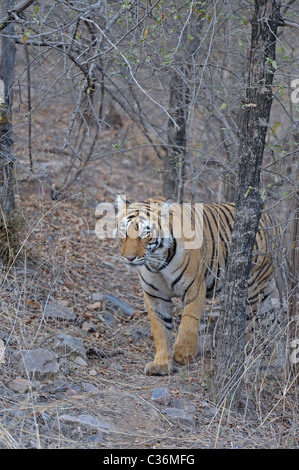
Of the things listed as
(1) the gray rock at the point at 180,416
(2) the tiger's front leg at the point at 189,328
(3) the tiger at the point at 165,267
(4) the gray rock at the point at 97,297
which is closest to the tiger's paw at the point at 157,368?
(3) the tiger at the point at 165,267

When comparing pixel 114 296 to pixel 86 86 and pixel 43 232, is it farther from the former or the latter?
pixel 86 86

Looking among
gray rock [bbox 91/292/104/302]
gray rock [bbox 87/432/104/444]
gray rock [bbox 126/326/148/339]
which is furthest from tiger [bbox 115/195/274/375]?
gray rock [bbox 87/432/104/444]

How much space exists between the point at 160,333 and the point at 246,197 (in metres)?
1.80

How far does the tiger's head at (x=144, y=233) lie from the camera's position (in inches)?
198

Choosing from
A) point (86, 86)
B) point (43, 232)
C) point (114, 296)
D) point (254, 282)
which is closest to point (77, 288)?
point (114, 296)

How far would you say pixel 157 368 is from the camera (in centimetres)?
512

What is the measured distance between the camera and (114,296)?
6562 mm

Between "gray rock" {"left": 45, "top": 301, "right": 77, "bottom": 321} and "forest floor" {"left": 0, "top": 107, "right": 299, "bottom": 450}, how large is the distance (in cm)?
2

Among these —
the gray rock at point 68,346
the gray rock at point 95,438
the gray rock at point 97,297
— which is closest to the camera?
the gray rock at point 95,438

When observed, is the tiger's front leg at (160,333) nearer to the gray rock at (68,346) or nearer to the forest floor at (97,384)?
the forest floor at (97,384)

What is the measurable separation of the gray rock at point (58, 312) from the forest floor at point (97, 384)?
2 centimetres

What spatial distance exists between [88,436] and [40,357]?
93 centimetres

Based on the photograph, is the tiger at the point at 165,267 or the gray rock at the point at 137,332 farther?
the gray rock at the point at 137,332

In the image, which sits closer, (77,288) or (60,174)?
(77,288)
